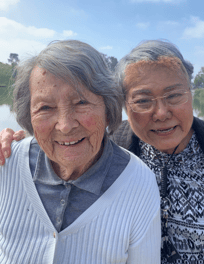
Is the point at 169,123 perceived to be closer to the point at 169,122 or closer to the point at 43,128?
the point at 169,122

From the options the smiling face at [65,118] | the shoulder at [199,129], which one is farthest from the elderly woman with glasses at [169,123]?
the smiling face at [65,118]

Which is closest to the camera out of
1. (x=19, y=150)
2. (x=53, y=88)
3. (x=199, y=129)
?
(x=53, y=88)

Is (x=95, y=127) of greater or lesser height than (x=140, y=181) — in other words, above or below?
above

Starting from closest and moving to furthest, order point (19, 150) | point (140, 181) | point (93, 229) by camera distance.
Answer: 1. point (93, 229)
2. point (140, 181)
3. point (19, 150)

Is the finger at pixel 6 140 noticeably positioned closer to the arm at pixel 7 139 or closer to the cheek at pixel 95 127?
the arm at pixel 7 139

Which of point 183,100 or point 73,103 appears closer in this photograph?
point 73,103

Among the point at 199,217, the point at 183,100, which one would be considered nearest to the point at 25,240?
the point at 199,217

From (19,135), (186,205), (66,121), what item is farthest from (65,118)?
(186,205)

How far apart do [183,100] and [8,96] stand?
1.29 meters

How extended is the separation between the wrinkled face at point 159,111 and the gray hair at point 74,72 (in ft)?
0.97

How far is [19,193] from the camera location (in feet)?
4.85

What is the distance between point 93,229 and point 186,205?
2.51 ft

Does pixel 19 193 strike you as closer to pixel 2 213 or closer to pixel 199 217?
pixel 2 213

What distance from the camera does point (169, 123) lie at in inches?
66.6
